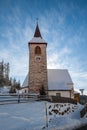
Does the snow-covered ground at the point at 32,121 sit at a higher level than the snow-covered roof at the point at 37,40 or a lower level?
lower

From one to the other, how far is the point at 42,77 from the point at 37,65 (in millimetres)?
2732

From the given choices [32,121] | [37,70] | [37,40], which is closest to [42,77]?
[37,70]

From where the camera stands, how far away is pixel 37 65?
36.5 metres

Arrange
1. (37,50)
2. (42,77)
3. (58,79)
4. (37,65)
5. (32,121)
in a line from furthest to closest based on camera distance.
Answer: (58,79)
(37,50)
(37,65)
(42,77)
(32,121)

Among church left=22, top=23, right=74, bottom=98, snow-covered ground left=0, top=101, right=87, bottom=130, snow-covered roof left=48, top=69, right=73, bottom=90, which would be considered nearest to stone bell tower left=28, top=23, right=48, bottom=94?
church left=22, top=23, right=74, bottom=98

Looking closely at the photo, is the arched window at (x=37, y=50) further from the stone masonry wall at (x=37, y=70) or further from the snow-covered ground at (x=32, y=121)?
the snow-covered ground at (x=32, y=121)

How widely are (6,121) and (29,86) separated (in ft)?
79.8

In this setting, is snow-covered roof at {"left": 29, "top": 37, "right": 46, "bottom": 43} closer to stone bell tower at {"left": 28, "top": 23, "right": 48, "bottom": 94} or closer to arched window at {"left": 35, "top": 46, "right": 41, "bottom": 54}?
stone bell tower at {"left": 28, "top": 23, "right": 48, "bottom": 94}

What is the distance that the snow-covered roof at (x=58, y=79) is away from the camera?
36.0m

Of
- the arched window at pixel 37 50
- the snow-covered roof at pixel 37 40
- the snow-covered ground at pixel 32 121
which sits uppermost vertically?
the snow-covered roof at pixel 37 40

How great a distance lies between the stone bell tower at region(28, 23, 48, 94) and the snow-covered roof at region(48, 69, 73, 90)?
195 cm

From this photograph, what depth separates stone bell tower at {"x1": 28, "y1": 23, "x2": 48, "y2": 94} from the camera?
35.2 metres

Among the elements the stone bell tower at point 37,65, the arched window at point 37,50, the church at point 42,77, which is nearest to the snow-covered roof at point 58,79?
the church at point 42,77

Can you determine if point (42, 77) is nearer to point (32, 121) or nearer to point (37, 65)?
point (37, 65)
